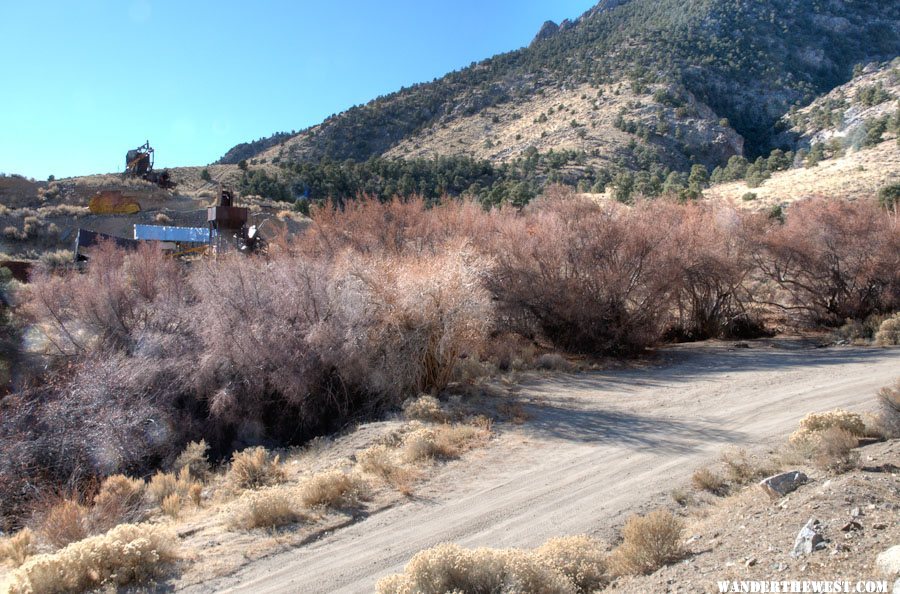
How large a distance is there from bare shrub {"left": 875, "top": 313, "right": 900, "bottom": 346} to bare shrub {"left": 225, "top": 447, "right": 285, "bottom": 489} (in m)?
20.5

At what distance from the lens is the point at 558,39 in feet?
340

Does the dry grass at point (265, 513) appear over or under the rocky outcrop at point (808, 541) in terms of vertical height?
under

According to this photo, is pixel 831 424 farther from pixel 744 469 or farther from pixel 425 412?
pixel 425 412

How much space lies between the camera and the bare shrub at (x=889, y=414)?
9.83m

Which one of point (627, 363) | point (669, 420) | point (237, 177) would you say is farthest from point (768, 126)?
point (669, 420)

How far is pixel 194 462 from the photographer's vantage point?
44.7ft

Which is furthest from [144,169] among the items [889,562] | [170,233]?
[889,562]

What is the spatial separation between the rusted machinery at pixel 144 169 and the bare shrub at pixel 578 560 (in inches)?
2270

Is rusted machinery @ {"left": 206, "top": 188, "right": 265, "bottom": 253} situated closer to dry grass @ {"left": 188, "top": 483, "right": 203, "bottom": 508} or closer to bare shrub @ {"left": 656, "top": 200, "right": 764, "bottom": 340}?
bare shrub @ {"left": 656, "top": 200, "right": 764, "bottom": 340}

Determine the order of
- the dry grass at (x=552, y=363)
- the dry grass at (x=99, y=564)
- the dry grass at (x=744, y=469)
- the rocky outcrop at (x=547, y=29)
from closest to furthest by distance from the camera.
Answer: the dry grass at (x=99, y=564) → the dry grass at (x=744, y=469) → the dry grass at (x=552, y=363) → the rocky outcrop at (x=547, y=29)

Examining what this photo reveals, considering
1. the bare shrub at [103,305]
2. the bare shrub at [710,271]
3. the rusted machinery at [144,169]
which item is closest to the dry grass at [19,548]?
the bare shrub at [103,305]

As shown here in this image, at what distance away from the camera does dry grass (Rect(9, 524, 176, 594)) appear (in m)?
6.91

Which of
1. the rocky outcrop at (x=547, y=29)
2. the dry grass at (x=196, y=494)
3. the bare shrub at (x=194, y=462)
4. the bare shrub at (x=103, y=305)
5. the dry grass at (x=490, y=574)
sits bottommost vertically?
the bare shrub at (x=194, y=462)

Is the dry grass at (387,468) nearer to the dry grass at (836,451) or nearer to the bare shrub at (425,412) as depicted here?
the bare shrub at (425,412)
